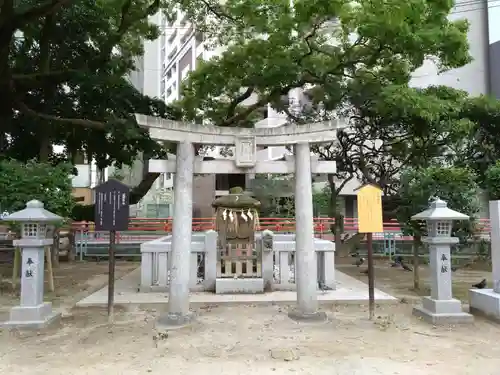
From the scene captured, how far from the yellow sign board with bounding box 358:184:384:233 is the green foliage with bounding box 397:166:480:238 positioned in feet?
10.0

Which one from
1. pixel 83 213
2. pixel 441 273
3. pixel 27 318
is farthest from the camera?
pixel 83 213

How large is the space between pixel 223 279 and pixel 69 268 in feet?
25.2

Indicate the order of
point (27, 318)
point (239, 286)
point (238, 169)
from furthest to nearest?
point (239, 286) → point (238, 169) → point (27, 318)

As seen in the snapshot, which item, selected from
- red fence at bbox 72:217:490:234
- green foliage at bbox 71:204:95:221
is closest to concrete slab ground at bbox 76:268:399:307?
green foliage at bbox 71:204:95:221

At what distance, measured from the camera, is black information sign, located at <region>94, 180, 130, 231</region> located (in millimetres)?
7090

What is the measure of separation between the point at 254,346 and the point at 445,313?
11.1ft

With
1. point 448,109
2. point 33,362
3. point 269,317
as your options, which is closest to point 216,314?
point 269,317

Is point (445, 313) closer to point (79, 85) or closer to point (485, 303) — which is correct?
point (485, 303)

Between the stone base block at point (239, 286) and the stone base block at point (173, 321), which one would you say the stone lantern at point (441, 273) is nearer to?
the stone base block at point (239, 286)

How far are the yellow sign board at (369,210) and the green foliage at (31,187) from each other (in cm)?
670

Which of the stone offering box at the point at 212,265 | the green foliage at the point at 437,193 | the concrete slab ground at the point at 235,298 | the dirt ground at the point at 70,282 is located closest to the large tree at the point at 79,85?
the dirt ground at the point at 70,282

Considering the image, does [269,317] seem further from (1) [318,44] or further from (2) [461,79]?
(2) [461,79]

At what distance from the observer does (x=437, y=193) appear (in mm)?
9820

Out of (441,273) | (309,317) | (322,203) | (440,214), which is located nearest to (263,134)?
(309,317)
